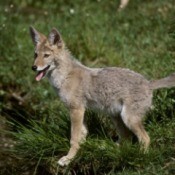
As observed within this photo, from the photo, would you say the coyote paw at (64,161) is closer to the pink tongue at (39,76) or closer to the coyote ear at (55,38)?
the pink tongue at (39,76)

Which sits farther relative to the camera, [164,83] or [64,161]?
[64,161]

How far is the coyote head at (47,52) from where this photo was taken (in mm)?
7520

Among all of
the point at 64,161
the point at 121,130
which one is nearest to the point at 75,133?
the point at 64,161

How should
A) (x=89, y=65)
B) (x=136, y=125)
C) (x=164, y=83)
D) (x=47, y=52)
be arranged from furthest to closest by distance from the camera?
(x=89, y=65) < (x=47, y=52) < (x=164, y=83) < (x=136, y=125)

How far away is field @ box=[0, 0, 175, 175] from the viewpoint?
750 centimetres

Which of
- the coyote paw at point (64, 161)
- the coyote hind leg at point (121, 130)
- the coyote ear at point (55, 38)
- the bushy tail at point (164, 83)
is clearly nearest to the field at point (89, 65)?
the coyote paw at point (64, 161)

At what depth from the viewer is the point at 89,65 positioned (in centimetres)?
1030

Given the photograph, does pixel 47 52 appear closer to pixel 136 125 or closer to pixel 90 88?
pixel 90 88

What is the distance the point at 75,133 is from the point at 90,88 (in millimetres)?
560

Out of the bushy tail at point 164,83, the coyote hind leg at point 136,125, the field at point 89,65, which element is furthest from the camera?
→ the field at point 89,65

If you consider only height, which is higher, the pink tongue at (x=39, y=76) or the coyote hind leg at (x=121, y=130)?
the pink tongue at (x=39, y=76)

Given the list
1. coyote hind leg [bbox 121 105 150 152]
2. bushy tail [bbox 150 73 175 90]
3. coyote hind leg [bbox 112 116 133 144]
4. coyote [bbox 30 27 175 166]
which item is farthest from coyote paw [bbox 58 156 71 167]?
bushy tail [bbox 150 73 175 90]

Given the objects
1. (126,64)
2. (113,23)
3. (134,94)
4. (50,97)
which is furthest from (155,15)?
(134,94)

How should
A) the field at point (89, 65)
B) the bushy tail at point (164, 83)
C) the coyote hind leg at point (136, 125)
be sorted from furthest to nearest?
the field at point (89, 65), the bushy tail at point (164, 83), the coyote hind leg at point (136, 125)
